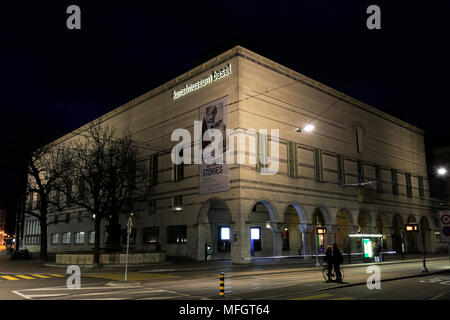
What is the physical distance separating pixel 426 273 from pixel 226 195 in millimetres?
17475

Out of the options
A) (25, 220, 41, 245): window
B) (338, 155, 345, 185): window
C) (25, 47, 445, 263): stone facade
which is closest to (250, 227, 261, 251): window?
(25, 47, 445, 263): stone facade

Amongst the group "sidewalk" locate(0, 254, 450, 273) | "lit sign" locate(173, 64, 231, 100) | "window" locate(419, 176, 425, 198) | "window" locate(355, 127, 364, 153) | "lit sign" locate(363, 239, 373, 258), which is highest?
"lit sign" locate(173, 64, 231, 100)

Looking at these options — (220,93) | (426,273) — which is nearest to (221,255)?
(220,93)

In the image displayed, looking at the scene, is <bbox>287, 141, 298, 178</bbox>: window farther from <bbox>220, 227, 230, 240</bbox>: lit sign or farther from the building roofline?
<bbox>220, 227, 230, 240</bbox>: lit sign

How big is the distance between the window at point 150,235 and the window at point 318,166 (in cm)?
1853

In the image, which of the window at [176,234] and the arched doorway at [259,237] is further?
the arched doorway at [259,237]

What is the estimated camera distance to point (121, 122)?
5262 centimetres

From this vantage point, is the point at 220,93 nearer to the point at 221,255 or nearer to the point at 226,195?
the point at 226,195

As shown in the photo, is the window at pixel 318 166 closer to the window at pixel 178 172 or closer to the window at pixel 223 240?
the window at pixel 223 240

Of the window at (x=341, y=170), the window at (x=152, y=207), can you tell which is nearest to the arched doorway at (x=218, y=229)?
the window at (x=152, y=207)

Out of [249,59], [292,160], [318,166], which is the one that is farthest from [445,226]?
[249,59]

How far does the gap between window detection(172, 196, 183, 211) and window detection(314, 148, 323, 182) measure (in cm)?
1451

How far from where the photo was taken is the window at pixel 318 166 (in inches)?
1651

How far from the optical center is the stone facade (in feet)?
117
